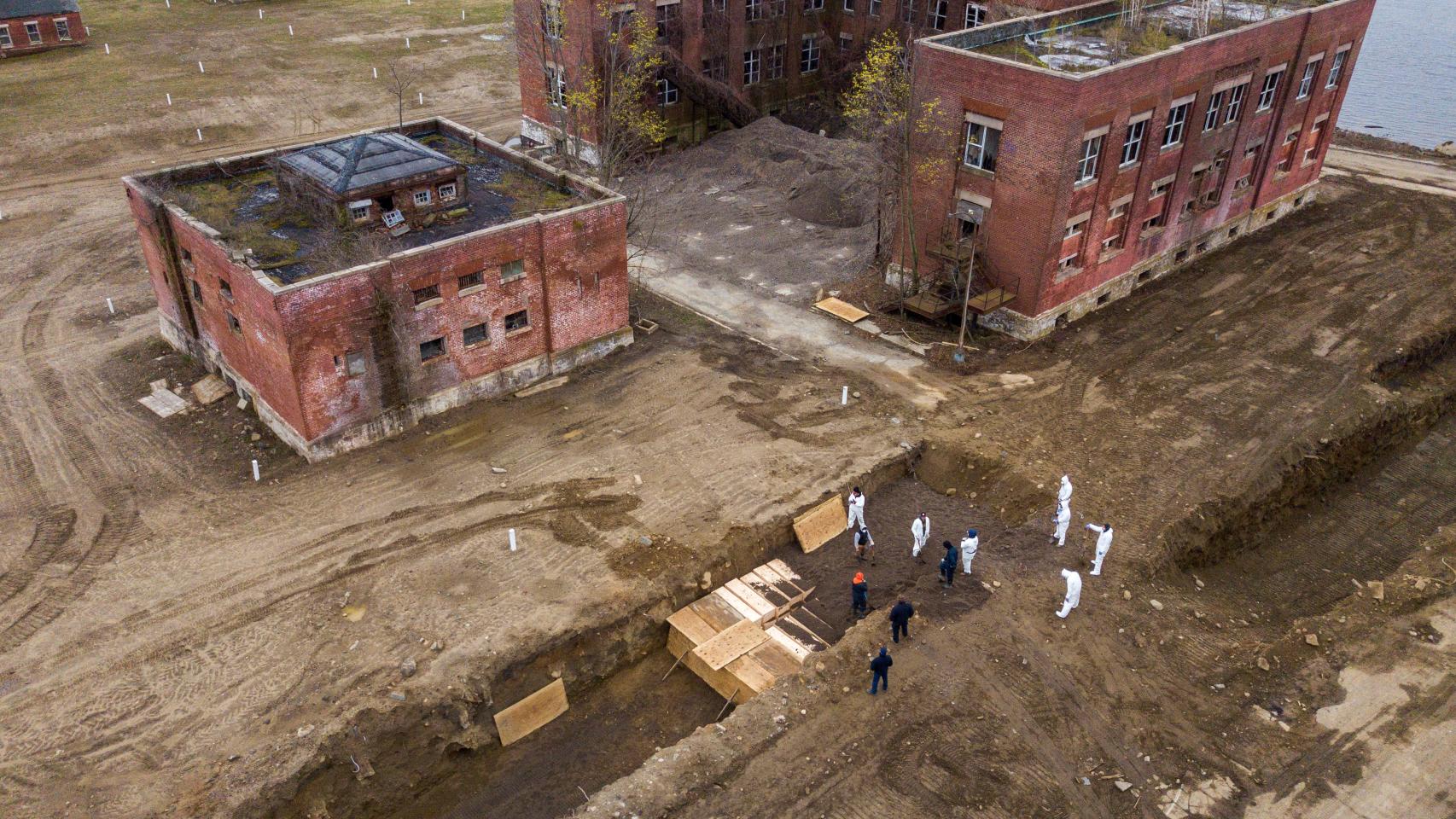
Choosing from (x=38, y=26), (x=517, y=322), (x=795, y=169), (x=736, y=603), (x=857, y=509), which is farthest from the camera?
(x=38, y=26)

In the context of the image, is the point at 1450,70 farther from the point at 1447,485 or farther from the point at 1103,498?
the point at 1103,498

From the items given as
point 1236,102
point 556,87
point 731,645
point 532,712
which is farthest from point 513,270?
point 1236,102

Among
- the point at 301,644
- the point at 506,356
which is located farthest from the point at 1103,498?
the point at 301,644

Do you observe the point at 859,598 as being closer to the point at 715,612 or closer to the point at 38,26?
the point at 715,612

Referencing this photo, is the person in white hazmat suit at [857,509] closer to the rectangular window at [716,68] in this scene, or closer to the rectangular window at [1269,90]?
the rectangular window at [1269,90]

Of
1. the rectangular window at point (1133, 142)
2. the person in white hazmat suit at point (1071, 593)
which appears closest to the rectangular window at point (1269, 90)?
the rectangular window at point (1133, 142)
